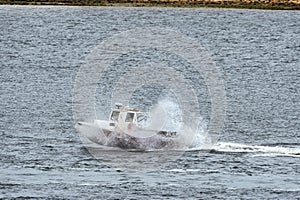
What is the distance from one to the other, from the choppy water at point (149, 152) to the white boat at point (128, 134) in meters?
0.80

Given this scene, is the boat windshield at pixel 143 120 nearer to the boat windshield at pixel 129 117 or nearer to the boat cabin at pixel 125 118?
the boat cabin at pixel 125 118

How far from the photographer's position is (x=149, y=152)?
61.4 m

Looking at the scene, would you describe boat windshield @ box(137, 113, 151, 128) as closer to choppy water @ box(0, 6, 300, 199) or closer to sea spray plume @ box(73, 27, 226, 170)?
sea spray plume @ box(73, 27, 226, 170)

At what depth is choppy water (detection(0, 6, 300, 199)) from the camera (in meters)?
52.5

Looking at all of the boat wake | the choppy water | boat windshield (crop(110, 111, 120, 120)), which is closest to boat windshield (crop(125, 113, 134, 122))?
boat windshield (crop(110, 111, 120, 120))

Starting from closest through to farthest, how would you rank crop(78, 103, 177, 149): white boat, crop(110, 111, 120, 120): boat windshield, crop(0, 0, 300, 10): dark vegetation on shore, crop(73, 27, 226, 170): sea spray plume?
crop(78, 103, 177, 149): white boat < crop(110, 111, 120, 120): boat windshield < crop(73, 27, 226, 170): sea spray plume < crop(0, 0, 300, 10): dark vegetation on shore

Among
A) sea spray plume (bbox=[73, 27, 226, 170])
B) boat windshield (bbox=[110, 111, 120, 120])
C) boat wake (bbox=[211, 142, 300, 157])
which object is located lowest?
sea spray plume (bbox=[73, 27, 226, 170])

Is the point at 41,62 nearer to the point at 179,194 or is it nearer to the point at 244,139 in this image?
the point at 244,139

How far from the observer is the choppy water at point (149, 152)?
52.5 m

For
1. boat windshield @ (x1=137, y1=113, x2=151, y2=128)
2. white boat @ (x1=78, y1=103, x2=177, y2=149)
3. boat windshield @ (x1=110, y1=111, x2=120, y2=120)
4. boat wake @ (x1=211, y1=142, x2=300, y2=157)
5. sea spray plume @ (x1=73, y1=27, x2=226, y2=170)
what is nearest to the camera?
boat wake @ (x1=211, y1=142, x2=300, y2=157)

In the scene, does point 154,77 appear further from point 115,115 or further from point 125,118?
point 125,118

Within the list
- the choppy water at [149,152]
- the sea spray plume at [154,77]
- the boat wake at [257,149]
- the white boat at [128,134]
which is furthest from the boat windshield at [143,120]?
the boat wake at [257,149]

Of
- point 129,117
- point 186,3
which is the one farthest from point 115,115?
point 186,3

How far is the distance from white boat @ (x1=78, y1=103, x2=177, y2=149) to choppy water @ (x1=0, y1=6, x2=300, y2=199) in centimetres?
80
